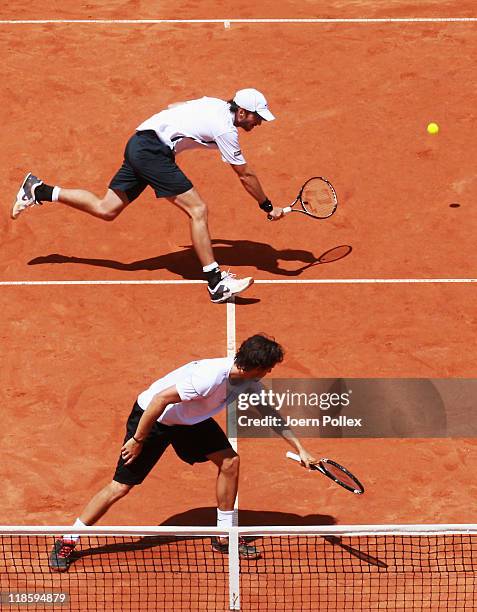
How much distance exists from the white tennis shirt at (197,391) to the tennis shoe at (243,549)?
1079mm

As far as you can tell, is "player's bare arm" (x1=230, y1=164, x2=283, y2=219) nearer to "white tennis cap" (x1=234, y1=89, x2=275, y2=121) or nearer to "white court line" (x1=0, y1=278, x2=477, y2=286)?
"white tennis cap" (x1=234, y1=89, x2=275, y2=121)

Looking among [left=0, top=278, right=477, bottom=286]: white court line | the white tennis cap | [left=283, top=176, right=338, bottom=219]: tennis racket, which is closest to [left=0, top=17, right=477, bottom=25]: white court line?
[left=283, top=176, right=338, bottom=219]: tennis racket

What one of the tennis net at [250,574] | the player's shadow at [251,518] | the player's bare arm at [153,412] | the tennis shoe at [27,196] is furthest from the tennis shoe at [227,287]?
the player's bare arm at [153,412]

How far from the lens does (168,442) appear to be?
1045cm

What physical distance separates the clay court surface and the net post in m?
1.28

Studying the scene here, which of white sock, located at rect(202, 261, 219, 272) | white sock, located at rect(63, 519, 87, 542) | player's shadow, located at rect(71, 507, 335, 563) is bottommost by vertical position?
player's shadow, located at rect(71, 507, 335, 563)

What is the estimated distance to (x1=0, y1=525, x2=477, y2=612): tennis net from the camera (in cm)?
1028

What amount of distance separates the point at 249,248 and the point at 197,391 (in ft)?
17.8

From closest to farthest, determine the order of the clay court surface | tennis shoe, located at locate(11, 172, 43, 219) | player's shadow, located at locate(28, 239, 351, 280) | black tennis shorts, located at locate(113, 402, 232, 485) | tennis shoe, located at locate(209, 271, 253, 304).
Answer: black tennis shorts, located at locate(113, 402, 232, 485), the clay court surface, tennis shoe, located at locate(209, 271, 253, 304), tennis shoe, located at locate(11, 172, 43, 219), player's shadow, located at locate(28, 239, 351, 280)

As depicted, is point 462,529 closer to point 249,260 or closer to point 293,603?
point 293,603

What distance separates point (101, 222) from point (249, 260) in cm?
186

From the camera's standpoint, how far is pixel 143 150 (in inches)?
544

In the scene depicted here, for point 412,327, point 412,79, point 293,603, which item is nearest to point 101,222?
point 412,327

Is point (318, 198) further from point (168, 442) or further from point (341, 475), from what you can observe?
point (168, 442)
